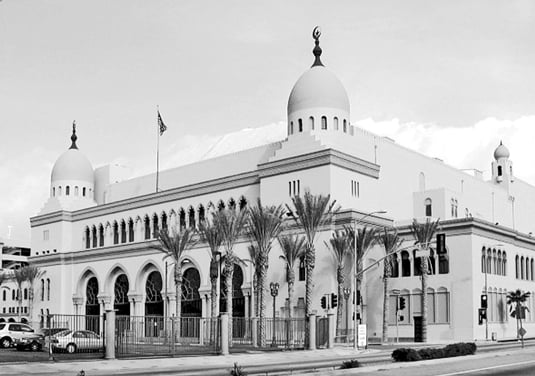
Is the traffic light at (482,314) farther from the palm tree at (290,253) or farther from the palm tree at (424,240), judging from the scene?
the palm tree at (290,253)

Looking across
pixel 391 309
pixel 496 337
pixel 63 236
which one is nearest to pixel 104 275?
pixel 63 236

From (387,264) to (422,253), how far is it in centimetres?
314

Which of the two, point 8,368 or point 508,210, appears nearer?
point 8,368

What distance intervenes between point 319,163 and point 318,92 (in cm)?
805

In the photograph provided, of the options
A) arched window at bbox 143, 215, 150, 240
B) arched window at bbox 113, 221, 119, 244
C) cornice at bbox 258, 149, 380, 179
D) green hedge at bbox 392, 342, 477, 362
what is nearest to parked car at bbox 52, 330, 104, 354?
green hedge at bbox 392, 342, 477, 362

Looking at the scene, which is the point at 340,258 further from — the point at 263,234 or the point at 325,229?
the point at 263,234

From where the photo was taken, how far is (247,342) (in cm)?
5653

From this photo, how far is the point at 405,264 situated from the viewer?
7162 centimetres

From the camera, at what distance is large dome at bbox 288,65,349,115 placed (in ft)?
248

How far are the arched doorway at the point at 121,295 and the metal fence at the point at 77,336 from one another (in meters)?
50.6

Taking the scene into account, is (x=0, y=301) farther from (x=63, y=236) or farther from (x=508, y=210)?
(x=508, y=210)

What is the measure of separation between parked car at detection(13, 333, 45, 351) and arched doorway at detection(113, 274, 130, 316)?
41.1 metres

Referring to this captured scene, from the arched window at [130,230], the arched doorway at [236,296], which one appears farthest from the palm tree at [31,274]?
the arched doorway at [236,296]

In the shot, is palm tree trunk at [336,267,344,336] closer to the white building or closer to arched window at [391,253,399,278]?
the white building
